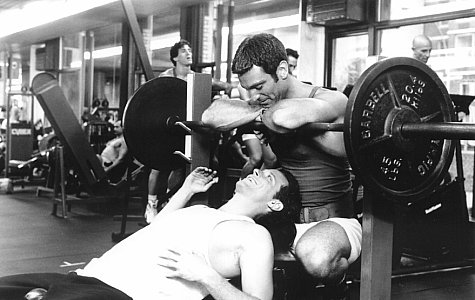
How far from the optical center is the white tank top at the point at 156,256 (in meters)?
1.63

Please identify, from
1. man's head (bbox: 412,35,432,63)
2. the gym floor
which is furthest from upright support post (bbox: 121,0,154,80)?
man's head (bbox: 412,35,432,63)

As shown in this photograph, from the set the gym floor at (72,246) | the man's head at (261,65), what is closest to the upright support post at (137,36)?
the gym floor at (72,246)

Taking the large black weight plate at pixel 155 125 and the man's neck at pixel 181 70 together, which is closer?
the large black weight plate at pixel 155 125

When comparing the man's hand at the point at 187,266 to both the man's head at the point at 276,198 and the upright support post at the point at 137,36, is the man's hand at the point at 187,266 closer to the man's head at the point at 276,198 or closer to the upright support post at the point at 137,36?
the man's head at the point at 276,198

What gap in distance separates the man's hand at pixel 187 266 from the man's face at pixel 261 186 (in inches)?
11.1

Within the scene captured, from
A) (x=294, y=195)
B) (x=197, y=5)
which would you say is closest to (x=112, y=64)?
(x=197, y=5)

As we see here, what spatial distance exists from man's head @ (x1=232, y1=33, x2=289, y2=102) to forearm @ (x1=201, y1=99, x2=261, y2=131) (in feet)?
0.20

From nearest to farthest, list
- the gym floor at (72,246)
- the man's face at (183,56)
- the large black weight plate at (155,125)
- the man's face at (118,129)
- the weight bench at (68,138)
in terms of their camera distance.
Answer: the large black weight plate at (155,125) < the gym floor at (72,246) < the man's face at (183,56) < the weight bench at (68,138) < the man's face at (118,129)

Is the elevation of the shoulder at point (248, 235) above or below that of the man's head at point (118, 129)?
below

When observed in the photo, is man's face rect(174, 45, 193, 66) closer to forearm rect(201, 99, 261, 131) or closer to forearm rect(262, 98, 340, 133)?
forearm rect(201, 99, 261, 131)

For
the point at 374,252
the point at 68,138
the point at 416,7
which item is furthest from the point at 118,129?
the point at 374,252

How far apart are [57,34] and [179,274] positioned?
9.42m

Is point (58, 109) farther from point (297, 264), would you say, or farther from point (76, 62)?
point (76, 62)

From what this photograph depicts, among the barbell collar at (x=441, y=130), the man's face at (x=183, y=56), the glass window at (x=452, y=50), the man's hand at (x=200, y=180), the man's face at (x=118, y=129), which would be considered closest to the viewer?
the barbell collar at (x=441, y=130)
